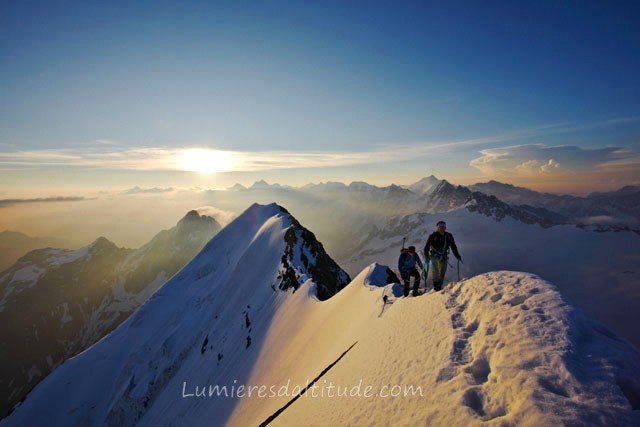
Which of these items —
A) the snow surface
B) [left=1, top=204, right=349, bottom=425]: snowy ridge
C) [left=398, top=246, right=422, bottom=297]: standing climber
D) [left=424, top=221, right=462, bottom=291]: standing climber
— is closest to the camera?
the snow surface

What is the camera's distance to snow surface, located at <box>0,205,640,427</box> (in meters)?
5.80

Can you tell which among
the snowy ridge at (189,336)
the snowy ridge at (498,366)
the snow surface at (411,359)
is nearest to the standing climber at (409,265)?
the snow surface at (411,359)

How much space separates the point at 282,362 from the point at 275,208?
63166mm

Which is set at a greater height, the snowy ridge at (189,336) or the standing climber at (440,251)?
the standing climber at (440,251)

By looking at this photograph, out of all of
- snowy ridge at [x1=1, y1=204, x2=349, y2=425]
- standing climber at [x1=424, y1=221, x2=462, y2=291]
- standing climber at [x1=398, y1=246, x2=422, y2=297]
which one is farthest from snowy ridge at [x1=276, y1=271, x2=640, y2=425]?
snowy ridge at [x1=1, y1=204, x2=349, y2=425]

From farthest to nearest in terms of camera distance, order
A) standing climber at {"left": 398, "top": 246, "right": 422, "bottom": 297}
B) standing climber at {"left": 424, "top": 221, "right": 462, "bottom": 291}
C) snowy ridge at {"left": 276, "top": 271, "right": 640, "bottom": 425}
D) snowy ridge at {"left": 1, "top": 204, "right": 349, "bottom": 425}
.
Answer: snowy ridge at {"left": 1, "top": 204, "right": 349, "bottom": 425} < standing climber at {"left": 398, "top": 246, "right": 422, "bottom": 297} < standing climber at {"left": 424, "top": 221, "right": 462, "bottom": 291} < snowy ridge at {"left": 276, "top": 271, "right": 640, "bottom": 425}

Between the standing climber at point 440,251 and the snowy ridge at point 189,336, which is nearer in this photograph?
the standing climber at point 440,251

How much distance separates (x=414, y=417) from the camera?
22.2ft

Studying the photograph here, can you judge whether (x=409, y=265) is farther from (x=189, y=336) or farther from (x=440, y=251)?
(x=189, y=336)

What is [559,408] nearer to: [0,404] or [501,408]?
[501,408]

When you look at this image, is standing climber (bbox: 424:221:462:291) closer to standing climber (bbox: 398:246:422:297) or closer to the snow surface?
the snow surface

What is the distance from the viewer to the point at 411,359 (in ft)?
29.4

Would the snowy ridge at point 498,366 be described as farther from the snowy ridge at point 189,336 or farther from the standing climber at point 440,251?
the snowy ridge at point 189,336

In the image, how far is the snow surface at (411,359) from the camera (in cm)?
580
